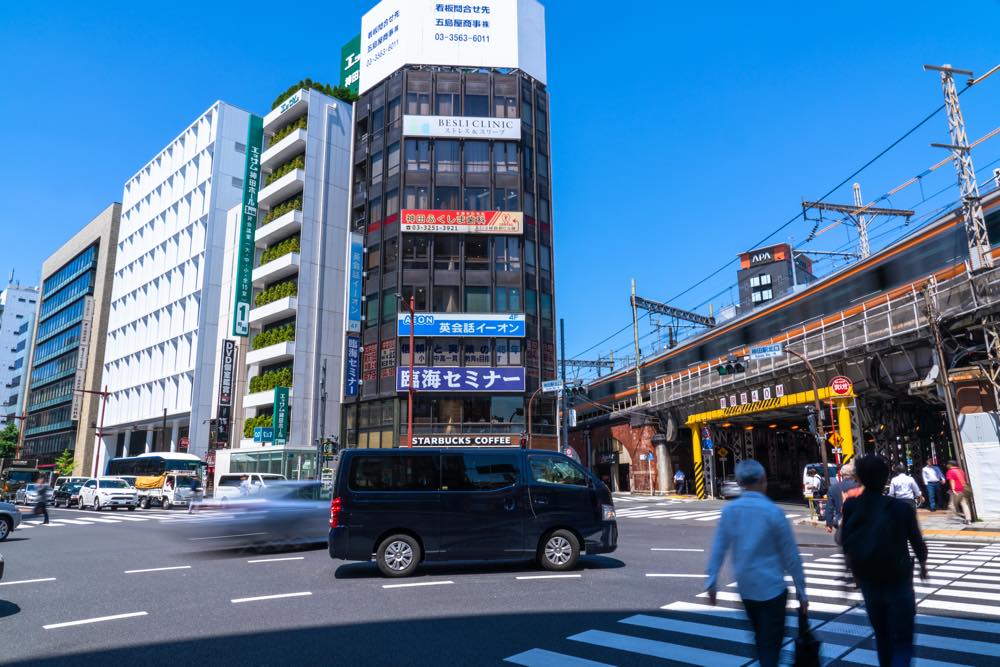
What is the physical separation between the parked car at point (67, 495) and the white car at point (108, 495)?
3.40 m

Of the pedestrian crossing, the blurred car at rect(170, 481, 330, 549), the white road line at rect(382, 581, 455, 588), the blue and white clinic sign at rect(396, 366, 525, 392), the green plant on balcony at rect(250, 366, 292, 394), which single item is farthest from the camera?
the green plant on balcony at rect(250, 366, 292, 394)

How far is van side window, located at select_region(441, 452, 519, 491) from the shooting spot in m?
10.8

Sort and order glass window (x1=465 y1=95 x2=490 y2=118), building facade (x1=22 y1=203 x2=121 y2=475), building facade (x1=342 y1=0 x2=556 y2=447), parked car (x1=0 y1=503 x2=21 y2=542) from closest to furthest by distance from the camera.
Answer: parked car (x1=0 y1=503 x2=21 y2=542) → building facade (x1=342 y1=0 x2=556 y2=447) → glass window (x1=465 y1=95 x2=490 y2=118) → building facade (x1=22 y1=203 x2=121 y2=475)

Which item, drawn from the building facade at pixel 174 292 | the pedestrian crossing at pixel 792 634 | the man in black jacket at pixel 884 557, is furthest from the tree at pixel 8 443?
the man in black jacket at pixel 884 557

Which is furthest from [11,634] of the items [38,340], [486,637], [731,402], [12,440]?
[38,340]

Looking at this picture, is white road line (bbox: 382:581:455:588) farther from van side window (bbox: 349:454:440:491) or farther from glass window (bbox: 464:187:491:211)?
glass window (bbox: 464:187:491:211)

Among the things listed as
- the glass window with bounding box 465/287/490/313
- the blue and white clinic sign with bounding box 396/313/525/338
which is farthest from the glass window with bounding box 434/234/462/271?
the blue and white clinic sign with bounding box 396/313/525/338

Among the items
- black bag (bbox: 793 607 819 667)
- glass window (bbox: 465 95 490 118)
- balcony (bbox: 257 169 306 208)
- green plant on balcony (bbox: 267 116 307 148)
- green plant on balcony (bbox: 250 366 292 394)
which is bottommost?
black bag (bbox: 793 607 819 667)

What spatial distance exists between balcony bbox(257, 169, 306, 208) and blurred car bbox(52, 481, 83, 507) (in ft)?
74.8

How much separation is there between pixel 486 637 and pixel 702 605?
10.1 feet

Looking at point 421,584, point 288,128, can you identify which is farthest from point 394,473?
point 288,128

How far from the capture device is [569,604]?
323 inches

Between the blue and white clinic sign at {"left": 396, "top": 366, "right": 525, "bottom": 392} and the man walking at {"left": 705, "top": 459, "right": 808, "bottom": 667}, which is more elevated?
the blue and white clinic sign at {"left": 396, "top": 366, "right": 525, "bottom": 392}

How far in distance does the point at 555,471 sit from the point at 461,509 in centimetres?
173
